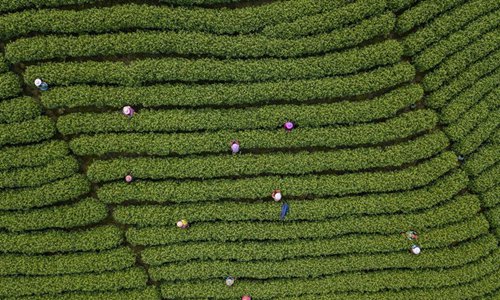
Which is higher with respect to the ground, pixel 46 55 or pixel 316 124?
pixel 46 55

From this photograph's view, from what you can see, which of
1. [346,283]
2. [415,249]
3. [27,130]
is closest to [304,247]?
[346,283]

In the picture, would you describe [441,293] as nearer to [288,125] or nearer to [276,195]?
[276,195]

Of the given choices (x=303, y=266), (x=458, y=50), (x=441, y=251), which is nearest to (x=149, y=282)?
(x=303, y=266)

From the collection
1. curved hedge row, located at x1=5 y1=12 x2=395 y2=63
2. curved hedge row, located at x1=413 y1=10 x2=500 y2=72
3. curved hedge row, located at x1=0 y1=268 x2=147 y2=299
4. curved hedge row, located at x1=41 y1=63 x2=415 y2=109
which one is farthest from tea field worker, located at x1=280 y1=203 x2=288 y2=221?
curved hedge row, located at x1=413 y1=10 x2=500 y2=72

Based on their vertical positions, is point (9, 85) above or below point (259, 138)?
above

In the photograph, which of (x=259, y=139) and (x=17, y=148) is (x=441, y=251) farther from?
(x=17, y=148)

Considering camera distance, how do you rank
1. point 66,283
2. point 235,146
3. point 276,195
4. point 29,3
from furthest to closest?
point 66,283
point 276,195
point 235,146
point 29,3

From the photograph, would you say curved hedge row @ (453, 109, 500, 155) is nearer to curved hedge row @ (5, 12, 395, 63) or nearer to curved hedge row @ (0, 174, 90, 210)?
curved hedge row @ (5, 12, 395, 63)
